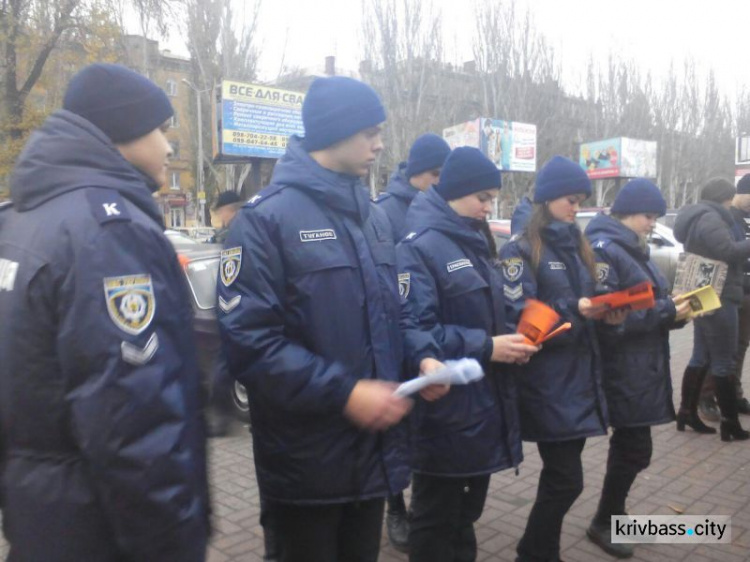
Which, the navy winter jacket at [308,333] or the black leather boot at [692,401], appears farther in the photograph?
the black leather boot at [692,401]

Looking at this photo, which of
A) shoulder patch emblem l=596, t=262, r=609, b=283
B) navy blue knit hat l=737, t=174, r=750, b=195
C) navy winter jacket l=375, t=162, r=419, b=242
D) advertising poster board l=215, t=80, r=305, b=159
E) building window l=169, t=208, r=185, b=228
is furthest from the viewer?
building window l=169, t=208, r=185, b=228

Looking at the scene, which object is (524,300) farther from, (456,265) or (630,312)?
(630,312)

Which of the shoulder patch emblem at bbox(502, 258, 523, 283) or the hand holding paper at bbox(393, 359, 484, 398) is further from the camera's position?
the shoulder patch emblem at bbox(502, 258, 523, 283)

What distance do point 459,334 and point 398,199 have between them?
2096mm

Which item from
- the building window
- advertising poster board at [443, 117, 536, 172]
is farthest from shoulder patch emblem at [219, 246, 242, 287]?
the building window

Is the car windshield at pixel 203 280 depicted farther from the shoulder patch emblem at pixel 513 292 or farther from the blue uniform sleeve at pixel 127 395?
the blue uniform sleeve at pixel 127 395

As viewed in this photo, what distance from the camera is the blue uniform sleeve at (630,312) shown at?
3.50m

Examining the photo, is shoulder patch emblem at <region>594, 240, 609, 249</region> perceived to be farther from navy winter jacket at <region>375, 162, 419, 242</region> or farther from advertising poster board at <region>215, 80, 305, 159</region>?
advertising poster board at <region>215, 80, 305, 159</region>

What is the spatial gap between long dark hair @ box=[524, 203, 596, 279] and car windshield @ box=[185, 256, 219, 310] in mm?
3440

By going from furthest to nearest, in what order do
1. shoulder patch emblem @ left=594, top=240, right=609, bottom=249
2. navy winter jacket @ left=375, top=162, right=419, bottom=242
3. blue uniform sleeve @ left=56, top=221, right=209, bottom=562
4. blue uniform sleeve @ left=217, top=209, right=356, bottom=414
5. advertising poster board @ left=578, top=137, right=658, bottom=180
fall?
1. advertising poster board @ left=578, top=137, right=658, bottom=180
2. navy winter jacket @ left=375, top=162, right=419, bottom=242
3. shoulder patch emblem @ left=594, top=240, right=609, bottom=249
4. blue uniform sleeve @ left=217, top=209, right=356, bottom=414
5. blue uniform sleeve @ left=56, top=221, right=209, bottom=562

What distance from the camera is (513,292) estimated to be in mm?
3273

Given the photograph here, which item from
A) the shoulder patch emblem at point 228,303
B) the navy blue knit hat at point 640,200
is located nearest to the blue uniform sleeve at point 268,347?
the shoulder patch emblem at point 228,303

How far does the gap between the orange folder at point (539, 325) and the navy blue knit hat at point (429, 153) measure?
6.17 feet

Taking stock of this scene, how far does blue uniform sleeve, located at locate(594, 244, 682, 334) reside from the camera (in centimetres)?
350
